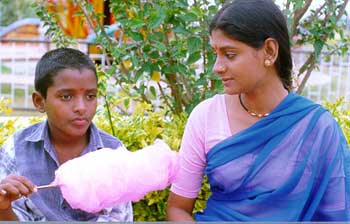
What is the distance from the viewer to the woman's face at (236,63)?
6.96ft

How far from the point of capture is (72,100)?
226 centimetres

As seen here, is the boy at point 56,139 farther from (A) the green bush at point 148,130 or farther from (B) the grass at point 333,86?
(B) the grass at point 333,86

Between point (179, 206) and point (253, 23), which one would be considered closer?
point (253, 23)

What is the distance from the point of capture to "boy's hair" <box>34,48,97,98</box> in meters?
2.31

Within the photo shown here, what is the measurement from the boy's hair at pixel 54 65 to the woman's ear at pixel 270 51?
67cm

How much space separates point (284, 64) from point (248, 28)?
25 centimetres

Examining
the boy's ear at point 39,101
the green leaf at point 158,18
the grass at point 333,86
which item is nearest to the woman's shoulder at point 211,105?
the boy's ear at point 39,101

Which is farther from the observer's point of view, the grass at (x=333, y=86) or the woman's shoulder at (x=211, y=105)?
the grass at (x=333, y=86)

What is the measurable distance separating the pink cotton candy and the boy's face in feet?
0.88

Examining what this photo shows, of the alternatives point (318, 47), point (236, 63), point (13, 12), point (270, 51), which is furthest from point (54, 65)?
point (13, 12)

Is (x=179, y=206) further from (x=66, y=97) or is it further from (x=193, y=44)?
(x=193, y=44)

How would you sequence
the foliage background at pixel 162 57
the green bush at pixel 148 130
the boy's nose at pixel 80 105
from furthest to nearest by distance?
1. the foliage background at pixel 162 57
2. the green bush at pixel 148 130
3. the boy's nose at pixel 80 105

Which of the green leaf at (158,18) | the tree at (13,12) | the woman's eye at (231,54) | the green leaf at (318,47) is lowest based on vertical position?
the tree at (13,12)

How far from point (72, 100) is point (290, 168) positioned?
0.83 metres
